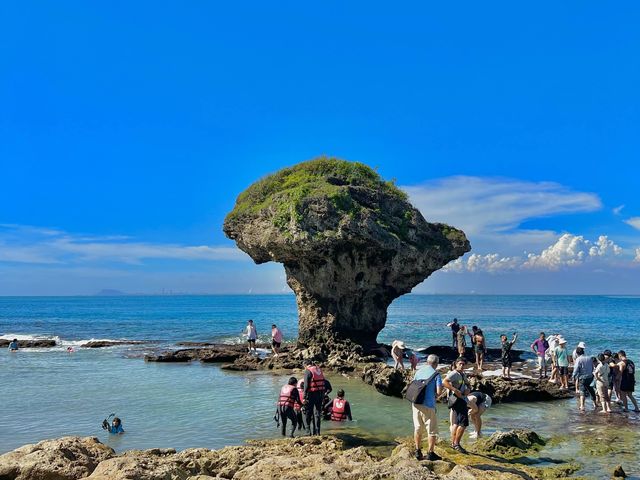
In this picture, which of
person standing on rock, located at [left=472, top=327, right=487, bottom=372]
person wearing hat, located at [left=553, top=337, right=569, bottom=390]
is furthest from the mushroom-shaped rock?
person wearing hat, located at [left=553, top=337, right=569, bottom=390]

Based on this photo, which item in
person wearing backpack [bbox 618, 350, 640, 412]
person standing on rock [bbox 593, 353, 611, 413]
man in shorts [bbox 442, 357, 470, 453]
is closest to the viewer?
man in shorts [bbox 442, 357, 470, 453]

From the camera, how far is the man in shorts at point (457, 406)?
11273 millimetres

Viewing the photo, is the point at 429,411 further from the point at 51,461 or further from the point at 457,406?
the point at 51,461

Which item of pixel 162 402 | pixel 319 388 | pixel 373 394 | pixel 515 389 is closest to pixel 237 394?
pixel 162 402

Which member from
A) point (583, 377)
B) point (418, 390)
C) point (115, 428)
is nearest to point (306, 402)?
point (418, 390)

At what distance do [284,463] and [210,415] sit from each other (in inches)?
289

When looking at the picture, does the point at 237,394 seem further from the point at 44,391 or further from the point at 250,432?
the point at 44,391

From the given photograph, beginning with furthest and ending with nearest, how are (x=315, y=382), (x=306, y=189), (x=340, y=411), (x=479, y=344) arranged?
(x=306, y=189) < (x=479, y=344) < (x=340, y=411) < (x=315, y=382)

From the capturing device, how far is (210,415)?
50.8 feet

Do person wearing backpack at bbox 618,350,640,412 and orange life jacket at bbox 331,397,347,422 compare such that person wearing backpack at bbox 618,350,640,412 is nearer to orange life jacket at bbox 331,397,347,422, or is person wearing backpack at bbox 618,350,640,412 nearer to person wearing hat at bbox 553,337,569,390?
person wearing hat at bbox 553,337,569,390

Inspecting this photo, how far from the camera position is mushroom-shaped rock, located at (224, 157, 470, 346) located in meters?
27.1

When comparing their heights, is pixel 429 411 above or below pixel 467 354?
above

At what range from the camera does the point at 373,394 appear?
1822 cm

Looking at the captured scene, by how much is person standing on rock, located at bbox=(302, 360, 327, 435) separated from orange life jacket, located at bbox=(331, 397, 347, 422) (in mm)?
1427
